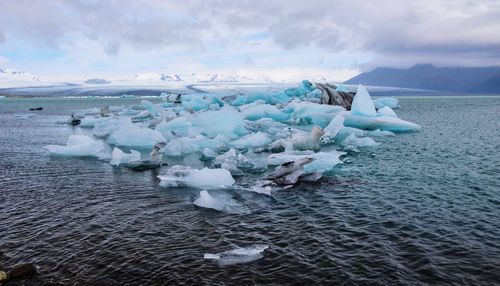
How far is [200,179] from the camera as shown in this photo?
12.4m

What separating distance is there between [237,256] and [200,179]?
544cm

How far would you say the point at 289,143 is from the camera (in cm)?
1936

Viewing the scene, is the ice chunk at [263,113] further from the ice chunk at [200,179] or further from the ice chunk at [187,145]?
the ice chunk at [200,179]

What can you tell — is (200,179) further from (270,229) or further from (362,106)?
(362,106)

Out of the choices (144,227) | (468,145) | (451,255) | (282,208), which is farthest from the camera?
(468,145)

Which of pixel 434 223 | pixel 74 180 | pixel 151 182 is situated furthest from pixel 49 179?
pixel 434 223

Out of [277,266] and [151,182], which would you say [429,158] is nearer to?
[151,182]

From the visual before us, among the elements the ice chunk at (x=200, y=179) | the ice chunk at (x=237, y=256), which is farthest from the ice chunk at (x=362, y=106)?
the ice chunk at (x=237, y=256)

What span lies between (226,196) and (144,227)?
10.1ft

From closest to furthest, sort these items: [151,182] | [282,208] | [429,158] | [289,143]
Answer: [282,208]
[151,182]
[429,158]
[289,143]

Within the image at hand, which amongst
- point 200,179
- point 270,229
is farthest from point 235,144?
point 270,229

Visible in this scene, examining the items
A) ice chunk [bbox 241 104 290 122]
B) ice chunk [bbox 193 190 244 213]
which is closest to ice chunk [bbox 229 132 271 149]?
ice chunk [bbox 193 190 244 213]

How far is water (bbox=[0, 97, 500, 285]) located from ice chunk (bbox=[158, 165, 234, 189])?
0.48m

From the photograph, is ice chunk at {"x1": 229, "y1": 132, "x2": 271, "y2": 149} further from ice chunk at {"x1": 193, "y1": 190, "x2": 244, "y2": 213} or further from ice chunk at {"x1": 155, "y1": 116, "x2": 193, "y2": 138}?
ice chunk at {"x1": 193, "y1": 190, "x2": 244, "y2": 213}
